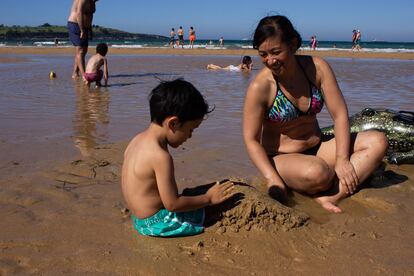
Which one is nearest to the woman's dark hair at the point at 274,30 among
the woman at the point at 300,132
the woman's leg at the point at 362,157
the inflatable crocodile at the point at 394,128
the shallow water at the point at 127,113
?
the woman at the point at 300,132

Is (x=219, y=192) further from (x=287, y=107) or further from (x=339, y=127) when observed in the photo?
(x=339, y=127)

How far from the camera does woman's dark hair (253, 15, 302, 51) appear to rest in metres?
2.86

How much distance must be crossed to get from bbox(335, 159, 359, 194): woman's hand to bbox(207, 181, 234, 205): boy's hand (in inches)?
36.9

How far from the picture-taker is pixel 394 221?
273cm

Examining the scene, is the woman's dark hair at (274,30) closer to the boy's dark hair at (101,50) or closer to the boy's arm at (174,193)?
the boy's arm at (174,193)

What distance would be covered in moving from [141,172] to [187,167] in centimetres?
141

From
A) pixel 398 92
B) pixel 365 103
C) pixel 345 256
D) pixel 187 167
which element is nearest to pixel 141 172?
pixel 345 256

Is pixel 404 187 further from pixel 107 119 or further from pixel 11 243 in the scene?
pixel 107 119

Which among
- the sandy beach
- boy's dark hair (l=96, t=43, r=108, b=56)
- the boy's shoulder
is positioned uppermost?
boy's dark hair (l=96, t=43, r=108, b=56)

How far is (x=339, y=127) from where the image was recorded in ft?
10.5

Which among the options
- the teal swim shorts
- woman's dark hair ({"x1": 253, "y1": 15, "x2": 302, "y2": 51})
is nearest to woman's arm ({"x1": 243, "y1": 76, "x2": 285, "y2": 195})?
woman's dark hair ({"x1": 253, "y1": 15, "x2": 302, "y2": 51})

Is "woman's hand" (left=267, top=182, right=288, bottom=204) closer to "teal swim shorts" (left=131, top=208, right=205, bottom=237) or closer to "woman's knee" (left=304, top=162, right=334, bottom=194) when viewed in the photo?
"woman's knee" (left=304, top=162, right=334, bottom=194)

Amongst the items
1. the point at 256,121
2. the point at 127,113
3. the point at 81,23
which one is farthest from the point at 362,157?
the point at 81,23

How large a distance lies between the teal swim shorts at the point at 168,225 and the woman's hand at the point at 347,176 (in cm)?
115
